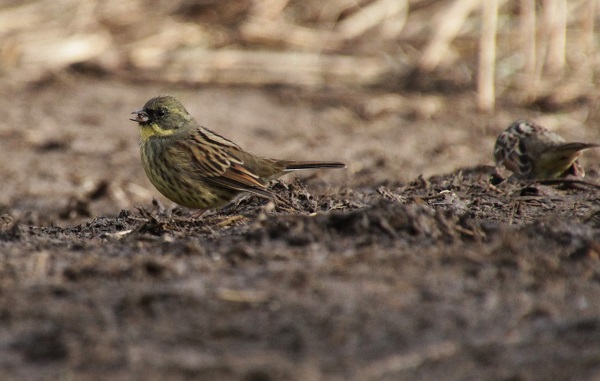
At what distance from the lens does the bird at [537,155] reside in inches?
302

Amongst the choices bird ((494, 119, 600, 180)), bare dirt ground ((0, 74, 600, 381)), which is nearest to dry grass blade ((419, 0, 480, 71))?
bird ((494, 119, 600, 180))

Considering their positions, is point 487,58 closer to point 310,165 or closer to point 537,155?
point 537,155

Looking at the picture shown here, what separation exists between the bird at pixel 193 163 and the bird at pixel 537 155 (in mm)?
1544

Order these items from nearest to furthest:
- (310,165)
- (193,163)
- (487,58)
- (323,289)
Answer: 1. (323,289)
2. (193,163)
3. (310,165)
4. (487,58)

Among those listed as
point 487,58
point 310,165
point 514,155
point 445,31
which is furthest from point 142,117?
point 445,31

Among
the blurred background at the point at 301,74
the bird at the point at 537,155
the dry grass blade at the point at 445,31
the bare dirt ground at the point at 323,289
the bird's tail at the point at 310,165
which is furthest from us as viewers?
the dry grass blade at the point at 445,31

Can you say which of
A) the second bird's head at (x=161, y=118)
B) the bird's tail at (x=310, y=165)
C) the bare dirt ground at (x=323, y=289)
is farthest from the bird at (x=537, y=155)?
the second bird's head at (x=161, y=118)

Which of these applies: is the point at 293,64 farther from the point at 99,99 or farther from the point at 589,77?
the point at 589,77

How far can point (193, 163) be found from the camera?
716cm

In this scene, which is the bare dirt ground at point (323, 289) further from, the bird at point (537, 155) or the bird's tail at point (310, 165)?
the bird at point (537, 155)

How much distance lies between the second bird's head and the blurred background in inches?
122

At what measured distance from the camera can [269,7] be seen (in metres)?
14.9

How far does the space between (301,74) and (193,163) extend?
6.94 meters

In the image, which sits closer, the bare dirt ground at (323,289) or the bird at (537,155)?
the bare dirt ground at (323,289)
